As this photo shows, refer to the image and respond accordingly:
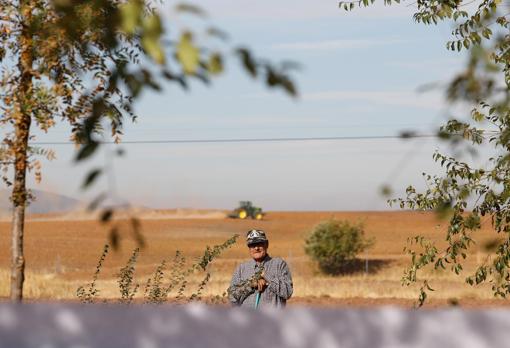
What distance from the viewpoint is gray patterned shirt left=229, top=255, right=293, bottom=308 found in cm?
→ 850

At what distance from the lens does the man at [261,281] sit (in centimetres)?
849

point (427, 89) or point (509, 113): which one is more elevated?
point (509, 113)

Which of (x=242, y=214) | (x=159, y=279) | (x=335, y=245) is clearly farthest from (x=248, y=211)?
(x=159, y=279)

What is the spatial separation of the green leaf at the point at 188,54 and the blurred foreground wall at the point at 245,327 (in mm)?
1326

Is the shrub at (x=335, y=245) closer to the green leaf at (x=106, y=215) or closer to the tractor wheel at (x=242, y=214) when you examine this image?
the green leaf at (x=106, y=215)

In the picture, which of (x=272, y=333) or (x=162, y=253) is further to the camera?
(x=162, y=253)

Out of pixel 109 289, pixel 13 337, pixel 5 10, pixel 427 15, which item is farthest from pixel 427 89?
pixel 109 289

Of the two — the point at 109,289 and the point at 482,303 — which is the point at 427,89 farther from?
the point at 109,289

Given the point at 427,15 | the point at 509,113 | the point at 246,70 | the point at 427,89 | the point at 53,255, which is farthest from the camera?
the point at 53,255

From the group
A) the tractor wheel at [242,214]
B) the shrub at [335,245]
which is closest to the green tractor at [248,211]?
the tractor wheel at [242,214]

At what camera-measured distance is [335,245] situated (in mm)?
39719

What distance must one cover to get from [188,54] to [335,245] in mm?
36897

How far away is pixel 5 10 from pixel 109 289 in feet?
52.5

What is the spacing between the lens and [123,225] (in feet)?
11.5
